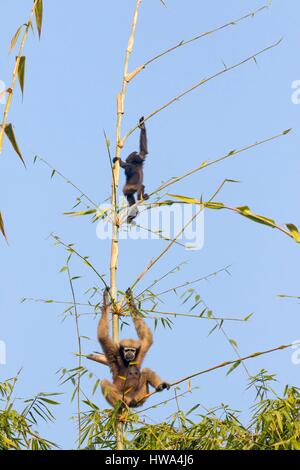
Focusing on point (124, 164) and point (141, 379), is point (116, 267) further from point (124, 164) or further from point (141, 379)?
point (124, 164)

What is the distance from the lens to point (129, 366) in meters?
8.71

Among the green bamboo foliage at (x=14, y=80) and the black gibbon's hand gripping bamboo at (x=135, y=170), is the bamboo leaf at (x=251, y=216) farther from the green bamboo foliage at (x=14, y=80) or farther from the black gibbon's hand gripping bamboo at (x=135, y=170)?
the black gibbon's hand gripping bamboo at (x=135, y=170)

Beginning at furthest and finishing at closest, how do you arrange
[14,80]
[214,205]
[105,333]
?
[105,333]
[214,205]
[14,80]

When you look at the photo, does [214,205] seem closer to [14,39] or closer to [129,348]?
[14,39]

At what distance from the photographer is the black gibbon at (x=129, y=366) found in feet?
26.0

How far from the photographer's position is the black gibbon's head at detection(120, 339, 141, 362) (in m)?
8.52

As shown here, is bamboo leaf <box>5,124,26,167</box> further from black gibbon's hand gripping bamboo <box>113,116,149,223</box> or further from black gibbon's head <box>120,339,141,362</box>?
black gibbon's hand gripping bamboo <box>113,116,149,223</box>

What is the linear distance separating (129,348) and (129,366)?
0.25 meters

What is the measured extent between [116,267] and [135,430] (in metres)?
1.40

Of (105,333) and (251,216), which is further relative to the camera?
(105,333)

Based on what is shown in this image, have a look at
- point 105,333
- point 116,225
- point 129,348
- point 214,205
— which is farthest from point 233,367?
point 129,348
